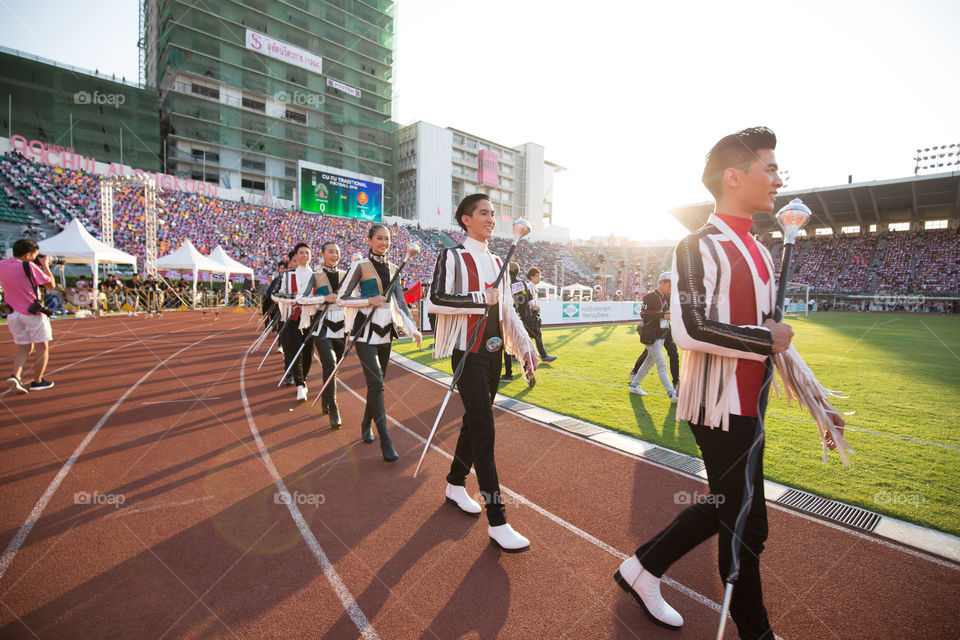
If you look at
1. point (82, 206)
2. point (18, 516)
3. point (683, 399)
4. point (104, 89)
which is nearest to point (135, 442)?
point (18, 516)

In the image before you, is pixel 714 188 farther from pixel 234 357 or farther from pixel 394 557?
pixel 234 357

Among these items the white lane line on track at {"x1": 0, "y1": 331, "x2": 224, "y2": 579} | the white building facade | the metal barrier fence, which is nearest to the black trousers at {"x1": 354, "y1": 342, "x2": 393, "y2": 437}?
the white lane line on track at {"x1": 0, "y1": 331, "x2": 224, "y2": 579}


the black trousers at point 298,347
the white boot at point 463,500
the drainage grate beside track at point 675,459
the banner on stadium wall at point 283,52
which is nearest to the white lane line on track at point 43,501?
the black trousers at point 298,347

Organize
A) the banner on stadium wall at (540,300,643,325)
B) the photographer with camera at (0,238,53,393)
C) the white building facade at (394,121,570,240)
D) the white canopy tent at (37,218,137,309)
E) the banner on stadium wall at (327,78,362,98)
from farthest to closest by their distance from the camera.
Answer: the white building facade at (394,121,570,240), the banner on stadium wall at (327,78,362,98), the banner on stadium wall at (540,300,643,325), the white canopy tent at (37,218,137,309), the photographer with camera at (0,238,53,393)

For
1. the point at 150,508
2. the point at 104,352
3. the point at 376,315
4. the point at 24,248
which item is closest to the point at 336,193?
the point at 104,352

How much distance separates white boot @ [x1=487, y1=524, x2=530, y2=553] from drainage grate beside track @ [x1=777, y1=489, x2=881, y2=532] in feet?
7.55

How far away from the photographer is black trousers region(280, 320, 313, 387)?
6.71m

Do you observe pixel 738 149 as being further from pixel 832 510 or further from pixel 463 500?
pixel 832 510

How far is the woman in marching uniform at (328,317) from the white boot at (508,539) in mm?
3079

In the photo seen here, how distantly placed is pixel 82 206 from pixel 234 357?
23.9 meters

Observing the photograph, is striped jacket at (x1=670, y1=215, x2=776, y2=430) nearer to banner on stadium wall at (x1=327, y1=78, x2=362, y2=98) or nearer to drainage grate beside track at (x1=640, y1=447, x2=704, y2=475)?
drainage grate beside track at (x1=640, y1=447, x2=704, y2=475)

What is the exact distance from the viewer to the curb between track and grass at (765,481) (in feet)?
9.46

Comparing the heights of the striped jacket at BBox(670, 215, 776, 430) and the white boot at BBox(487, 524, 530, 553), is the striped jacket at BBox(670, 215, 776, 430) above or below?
above

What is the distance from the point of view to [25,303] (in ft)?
20.7
